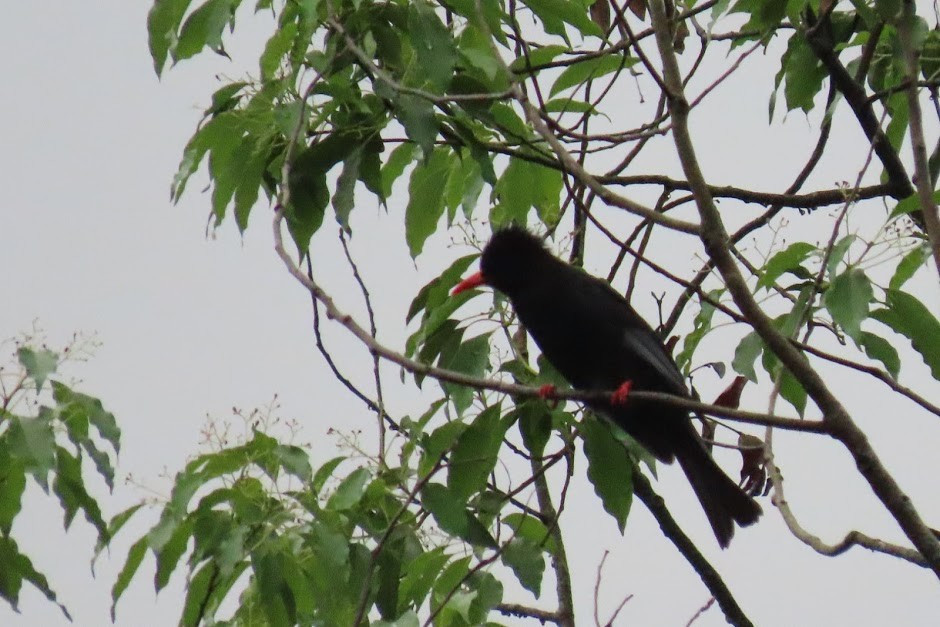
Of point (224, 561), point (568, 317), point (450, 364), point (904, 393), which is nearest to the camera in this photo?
point (904, 393)

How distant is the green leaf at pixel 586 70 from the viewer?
3953mm

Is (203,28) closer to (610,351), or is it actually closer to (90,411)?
(90,411)

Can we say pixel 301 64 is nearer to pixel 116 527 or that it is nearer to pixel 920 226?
pixel 116 527

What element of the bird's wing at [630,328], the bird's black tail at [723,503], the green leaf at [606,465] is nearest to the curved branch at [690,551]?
A: the bird's black tail at [723,503]

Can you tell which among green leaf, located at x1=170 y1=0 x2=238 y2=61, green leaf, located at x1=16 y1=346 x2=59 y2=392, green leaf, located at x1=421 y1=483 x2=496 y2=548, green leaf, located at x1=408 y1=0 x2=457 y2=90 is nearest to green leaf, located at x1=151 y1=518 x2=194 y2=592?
green leaf, located at x1=16 y1=346 x2=59 y2=392

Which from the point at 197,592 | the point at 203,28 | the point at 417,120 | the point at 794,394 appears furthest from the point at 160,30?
the point at 794,394

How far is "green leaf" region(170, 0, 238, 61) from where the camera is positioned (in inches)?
136

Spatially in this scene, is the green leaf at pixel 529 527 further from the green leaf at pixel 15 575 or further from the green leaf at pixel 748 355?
the green leaf at pixel 15 575

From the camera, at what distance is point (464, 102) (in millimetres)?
3527

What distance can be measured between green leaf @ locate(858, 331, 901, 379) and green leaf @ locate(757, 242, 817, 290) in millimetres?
333

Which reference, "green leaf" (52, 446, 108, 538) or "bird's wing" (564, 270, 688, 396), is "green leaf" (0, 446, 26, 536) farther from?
"bird's wing" (564, 270, 688, 396)

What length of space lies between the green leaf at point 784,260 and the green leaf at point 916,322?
26 cm

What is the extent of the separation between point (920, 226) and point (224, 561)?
7.25 feet

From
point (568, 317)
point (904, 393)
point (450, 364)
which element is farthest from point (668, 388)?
point (904, 393)
